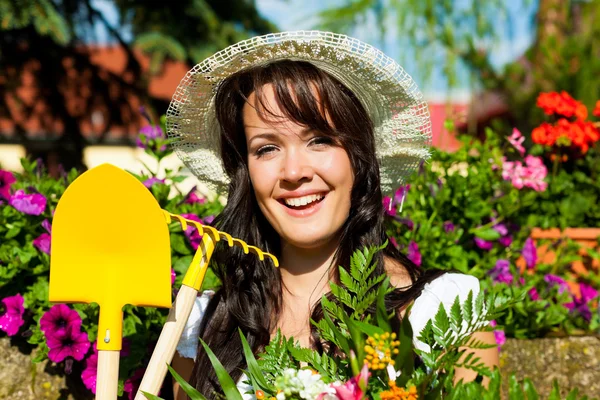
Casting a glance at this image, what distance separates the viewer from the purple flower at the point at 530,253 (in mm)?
2283

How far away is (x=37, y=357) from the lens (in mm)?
1771

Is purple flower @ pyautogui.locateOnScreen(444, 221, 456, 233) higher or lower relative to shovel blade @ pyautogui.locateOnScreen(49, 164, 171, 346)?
lower

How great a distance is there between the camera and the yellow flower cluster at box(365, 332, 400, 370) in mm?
828

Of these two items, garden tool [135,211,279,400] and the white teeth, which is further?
the white teeth

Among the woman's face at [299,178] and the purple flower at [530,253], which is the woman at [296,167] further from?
the purple flower at [530,253]

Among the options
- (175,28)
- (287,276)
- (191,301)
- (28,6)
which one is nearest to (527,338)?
(287,276)

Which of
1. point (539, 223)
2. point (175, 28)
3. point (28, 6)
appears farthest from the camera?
point (175, 28)

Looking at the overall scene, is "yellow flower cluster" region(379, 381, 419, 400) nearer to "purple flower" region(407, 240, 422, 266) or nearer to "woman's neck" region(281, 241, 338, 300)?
"woman's neck" region(281, 241, 338, 300)

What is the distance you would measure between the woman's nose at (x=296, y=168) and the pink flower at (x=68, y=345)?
0.73 metres

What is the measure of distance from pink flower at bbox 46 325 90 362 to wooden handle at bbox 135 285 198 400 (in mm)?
703

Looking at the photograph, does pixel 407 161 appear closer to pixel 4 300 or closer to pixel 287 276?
pixel 287 276

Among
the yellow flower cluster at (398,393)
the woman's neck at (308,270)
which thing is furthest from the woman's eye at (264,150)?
the yellow flower cluster at (398,393)

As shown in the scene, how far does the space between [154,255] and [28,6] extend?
12.4ft

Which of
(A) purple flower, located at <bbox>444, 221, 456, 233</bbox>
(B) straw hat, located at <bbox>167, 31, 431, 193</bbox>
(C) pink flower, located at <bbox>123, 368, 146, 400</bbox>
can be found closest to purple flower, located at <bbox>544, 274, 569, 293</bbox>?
(A) purple flower, located at <bbox>444, 221, 456, 233</bbox>
